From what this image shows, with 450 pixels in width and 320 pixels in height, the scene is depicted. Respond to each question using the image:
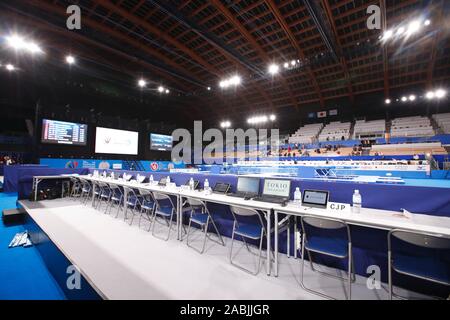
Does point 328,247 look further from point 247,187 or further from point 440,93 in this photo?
point 440,93

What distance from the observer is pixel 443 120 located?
468 inches

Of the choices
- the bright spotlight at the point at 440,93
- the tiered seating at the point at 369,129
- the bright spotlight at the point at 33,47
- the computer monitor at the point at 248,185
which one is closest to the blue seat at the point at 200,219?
the computer monitor at the point at 248,185

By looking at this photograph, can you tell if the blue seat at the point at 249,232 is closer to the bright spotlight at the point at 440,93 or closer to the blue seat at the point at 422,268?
the blue seat at the point at 422,268

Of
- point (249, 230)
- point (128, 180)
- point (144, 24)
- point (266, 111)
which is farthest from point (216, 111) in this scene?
point (249, 230)

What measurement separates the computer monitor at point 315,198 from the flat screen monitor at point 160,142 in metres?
13.1

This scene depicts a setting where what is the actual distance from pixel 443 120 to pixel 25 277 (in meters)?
19.0

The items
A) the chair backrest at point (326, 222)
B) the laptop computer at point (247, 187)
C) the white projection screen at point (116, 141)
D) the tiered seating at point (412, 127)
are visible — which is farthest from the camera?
the tiered seating at point (412, 127)

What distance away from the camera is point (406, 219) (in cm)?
162

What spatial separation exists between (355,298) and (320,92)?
15.4m

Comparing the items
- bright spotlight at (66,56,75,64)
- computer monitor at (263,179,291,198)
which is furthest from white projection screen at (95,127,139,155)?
computer monitor at (263,179,291,198)

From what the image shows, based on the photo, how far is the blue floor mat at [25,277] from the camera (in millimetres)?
1750

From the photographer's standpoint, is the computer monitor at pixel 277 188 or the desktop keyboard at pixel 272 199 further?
the computer monitor at pixel 277 188

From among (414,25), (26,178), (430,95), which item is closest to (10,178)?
(26,178)

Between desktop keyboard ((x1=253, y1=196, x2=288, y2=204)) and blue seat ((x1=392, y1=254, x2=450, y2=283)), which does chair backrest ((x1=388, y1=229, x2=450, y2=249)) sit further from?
desktop keyboard ((x1=253, y1=196, x2=288, y2=204))
